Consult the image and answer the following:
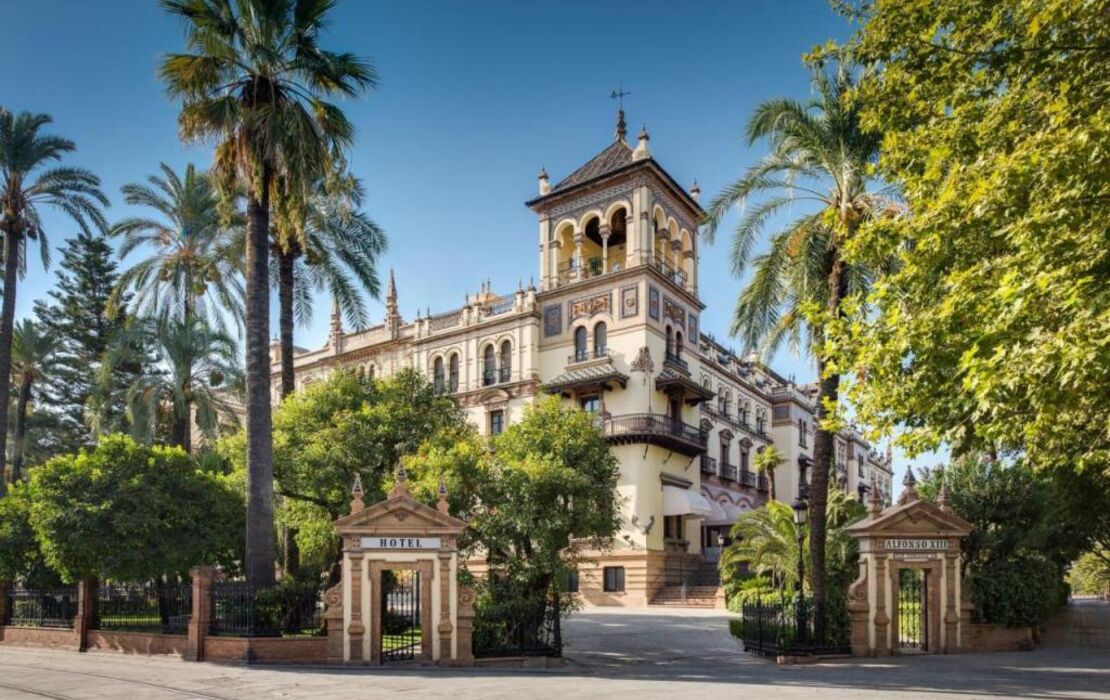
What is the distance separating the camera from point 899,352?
11859mm

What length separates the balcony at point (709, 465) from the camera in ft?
148

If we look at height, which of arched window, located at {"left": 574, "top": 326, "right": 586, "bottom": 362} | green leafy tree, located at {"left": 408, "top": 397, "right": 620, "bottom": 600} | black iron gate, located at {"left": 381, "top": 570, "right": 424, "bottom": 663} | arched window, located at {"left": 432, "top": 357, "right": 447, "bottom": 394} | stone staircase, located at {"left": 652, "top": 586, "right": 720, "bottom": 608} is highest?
arched window, located at {"left": 574, "top": 326, "right": 586, "bottom": 362}

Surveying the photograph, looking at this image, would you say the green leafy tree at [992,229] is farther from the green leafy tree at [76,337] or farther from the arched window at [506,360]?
the green leafy tree at [76,337]

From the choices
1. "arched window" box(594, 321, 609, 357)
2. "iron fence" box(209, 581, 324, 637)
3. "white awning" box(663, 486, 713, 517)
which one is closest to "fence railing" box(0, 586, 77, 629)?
"iron fence" box(209, 581, 324, 637)

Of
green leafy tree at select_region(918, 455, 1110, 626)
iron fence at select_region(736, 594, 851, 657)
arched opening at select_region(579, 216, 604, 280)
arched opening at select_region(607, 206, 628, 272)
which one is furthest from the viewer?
arched opening at select_region(579, 216, 604, 280)

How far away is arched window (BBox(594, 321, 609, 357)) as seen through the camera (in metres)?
40.5

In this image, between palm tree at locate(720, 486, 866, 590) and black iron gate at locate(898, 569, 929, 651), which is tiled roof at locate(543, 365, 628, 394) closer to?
palm tree at locate(720, 486, 866, 590)

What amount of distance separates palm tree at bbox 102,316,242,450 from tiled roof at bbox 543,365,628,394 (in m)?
13.4

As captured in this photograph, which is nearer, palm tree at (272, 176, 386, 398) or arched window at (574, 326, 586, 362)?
palm tree at (272, 176, 386, 398)

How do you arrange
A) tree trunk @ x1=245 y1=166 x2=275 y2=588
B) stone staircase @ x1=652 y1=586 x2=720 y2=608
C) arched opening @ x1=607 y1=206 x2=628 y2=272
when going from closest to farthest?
tree trunk @ x1=245 y1=166 x2=275 y2=588
stone staircase @ x1=652 y1=586 x2=720 y2=608
arched opening @ x1=607 y1=206 x2=628 y2=272

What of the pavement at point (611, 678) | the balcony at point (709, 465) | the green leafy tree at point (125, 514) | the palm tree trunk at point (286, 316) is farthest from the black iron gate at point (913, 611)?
the balcony at point (709, 465)

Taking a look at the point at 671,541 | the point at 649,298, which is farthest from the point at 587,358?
the point at 671,541

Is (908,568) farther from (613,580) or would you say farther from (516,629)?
(613,580)

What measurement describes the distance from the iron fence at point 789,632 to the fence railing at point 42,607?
16.3m
